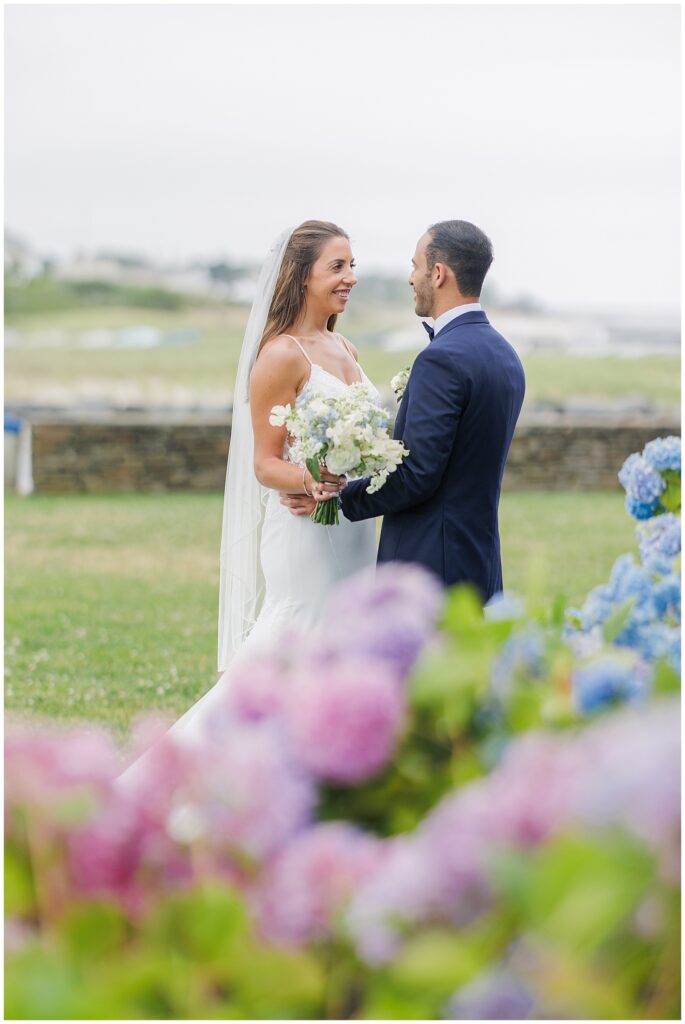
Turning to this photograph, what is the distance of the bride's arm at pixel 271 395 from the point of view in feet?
15.5

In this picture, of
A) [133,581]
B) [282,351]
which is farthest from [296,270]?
[133,581]

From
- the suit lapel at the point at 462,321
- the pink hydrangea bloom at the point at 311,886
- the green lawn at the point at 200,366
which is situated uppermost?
the green lawn at the point at 200,366

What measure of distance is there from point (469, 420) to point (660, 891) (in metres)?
3.08

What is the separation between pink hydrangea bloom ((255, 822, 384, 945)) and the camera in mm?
1070

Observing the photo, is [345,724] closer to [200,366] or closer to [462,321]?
[462,321]

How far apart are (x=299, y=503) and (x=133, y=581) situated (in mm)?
7302

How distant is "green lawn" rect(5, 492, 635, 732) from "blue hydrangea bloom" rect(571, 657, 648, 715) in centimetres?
23

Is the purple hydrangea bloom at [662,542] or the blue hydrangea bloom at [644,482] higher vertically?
the blue hydrangea bloom at [644,482]

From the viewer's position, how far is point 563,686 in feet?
4.22

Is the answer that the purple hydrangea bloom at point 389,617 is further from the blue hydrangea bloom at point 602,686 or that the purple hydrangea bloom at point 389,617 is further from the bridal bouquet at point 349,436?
the bridal bouquet at point 349,436

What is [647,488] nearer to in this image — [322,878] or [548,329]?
[322,878]

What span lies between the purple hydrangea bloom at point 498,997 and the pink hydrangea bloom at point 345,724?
0.28 metres

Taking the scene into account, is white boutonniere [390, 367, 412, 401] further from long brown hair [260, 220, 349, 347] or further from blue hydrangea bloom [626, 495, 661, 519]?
blue hydrangea bloom [626, 495, 661, 519]

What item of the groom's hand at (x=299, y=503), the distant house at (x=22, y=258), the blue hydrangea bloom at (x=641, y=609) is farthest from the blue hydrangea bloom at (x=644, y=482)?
the distant house at (x=22, y=258)
